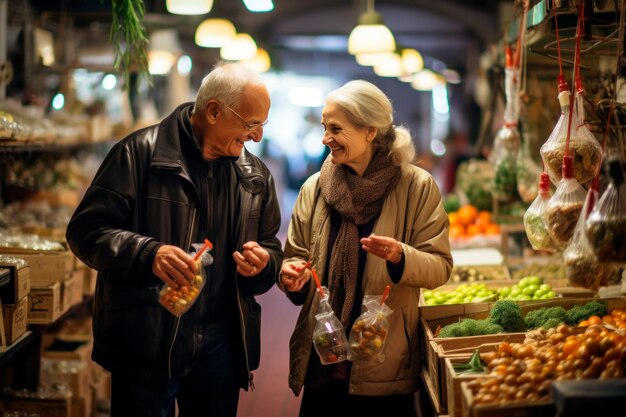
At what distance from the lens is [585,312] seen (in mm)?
3674

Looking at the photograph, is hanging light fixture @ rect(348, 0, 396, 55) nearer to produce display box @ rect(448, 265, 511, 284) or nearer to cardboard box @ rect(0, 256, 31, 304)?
produce display box @ rect(448, 265, 511, 284)

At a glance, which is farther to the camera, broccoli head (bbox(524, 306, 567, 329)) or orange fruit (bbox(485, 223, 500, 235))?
orange fruit (bbox(485, 223, 500, 235))

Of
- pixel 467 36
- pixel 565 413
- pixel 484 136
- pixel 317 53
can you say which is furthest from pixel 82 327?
pixel 317 53

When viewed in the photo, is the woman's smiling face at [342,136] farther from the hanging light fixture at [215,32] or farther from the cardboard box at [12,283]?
the hanging light fixture at [215,32]

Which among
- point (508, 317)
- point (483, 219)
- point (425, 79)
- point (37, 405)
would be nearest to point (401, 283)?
point (508, 317)

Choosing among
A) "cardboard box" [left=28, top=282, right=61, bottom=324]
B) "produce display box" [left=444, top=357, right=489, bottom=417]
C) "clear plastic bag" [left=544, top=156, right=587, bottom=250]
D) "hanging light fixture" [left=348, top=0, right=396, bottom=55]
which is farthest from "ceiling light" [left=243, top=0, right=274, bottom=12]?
"produce display box" [left=444, top=357, right=489, bottom=417]

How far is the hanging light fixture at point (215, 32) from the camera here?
7734 millimetres

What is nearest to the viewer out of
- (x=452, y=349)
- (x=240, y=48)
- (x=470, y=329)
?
(x=452, y=349)

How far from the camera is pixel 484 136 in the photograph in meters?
7.59

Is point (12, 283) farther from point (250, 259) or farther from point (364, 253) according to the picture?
point (364, 253)

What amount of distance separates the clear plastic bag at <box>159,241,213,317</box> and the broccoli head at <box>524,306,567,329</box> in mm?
1521

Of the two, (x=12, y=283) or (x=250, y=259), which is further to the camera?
(x=12, y=283)

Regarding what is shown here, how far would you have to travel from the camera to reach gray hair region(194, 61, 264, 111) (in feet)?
10.5

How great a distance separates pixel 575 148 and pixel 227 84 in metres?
1.35
